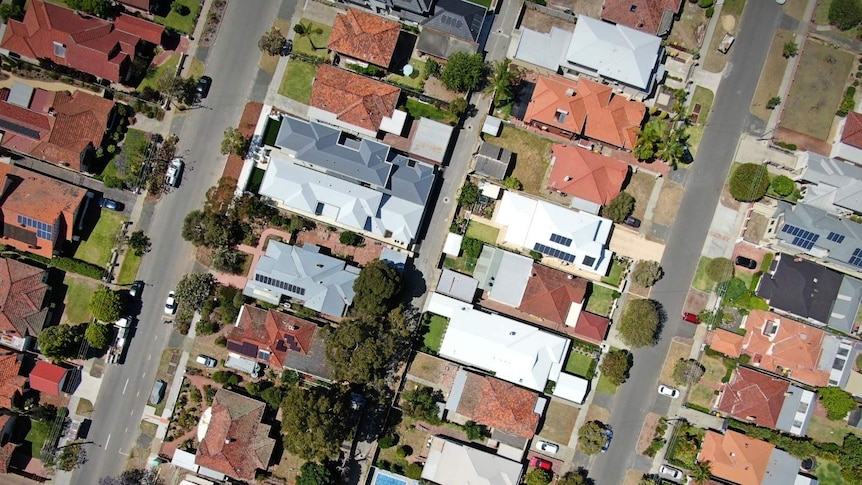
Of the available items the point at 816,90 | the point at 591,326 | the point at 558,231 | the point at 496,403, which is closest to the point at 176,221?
the point at 496,403

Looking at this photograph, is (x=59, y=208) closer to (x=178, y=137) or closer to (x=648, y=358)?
(x=178, y=137)

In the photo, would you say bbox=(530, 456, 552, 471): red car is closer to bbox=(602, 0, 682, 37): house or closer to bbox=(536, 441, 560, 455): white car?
bbox=(536, 441, 560, 455): white car

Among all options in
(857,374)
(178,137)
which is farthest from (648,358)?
(178,137)

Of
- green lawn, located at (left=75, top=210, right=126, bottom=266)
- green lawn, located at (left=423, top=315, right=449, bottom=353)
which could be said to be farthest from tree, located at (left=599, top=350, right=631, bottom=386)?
green lawn, located at (left=75, top=210, right=126, bottom=266)

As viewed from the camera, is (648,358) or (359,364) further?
(648,358)

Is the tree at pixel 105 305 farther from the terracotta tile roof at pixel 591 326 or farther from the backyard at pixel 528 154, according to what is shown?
the terracotta tile roof at pixel 591 326

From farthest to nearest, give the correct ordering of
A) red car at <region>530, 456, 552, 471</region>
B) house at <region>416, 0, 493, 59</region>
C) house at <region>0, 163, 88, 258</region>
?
1. red car at <region>530, 456, 552, 471</region>
2. house at <region>416, 0, 493, 59</region>
3. house at <region>0, 163, 88, 258</region>
